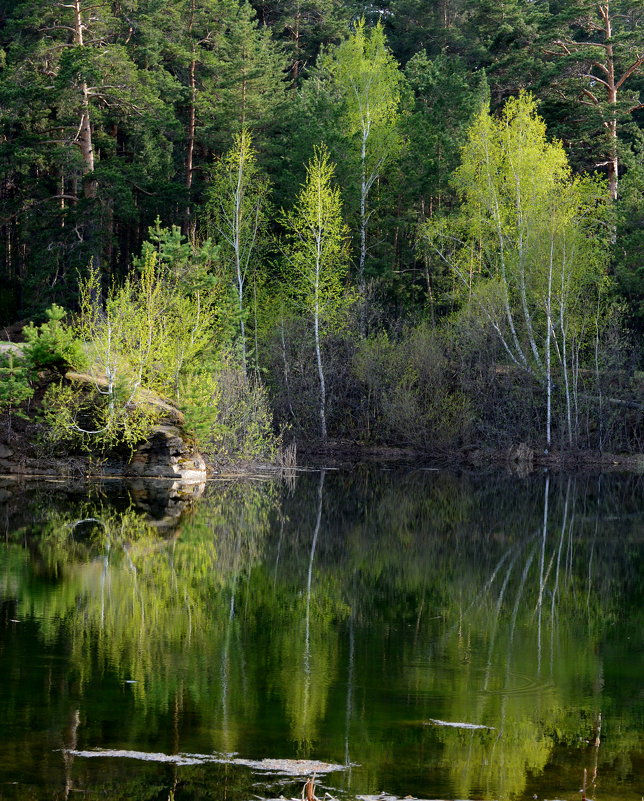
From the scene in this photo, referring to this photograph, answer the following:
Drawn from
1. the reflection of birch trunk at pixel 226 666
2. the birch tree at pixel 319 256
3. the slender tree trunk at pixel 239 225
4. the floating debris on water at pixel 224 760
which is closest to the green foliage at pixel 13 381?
the reflection of birch trunk at pixel 226 666

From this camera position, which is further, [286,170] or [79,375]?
[286,170]

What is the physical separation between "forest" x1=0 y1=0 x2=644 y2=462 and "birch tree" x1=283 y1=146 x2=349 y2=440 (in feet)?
0.39

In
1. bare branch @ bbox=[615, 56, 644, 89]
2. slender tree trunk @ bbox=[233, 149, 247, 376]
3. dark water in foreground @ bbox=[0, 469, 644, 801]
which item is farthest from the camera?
bare branch @ bbox=[615, 56, 644, 89]

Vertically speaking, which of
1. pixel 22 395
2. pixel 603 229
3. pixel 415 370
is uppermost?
pixel 603 229

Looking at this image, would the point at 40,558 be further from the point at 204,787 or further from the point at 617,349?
the point at 617,349

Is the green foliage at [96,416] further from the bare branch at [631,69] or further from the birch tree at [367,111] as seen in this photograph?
the bare branch at [631,69]

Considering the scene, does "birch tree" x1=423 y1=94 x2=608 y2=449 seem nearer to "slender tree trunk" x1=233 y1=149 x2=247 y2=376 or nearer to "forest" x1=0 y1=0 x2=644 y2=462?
"forest" x1=0 y1=0 x2=644 y2=462

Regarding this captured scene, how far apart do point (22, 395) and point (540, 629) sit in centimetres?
1733

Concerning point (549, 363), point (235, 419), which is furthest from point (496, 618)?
point (549, 363)

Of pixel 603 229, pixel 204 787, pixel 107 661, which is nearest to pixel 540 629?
pixel 107 661

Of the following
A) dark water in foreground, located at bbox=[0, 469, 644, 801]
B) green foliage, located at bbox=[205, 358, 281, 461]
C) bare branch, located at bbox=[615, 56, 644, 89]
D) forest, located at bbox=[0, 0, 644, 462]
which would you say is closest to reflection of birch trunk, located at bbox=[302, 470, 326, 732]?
dark water in foreground, located at bbox=[0, 469, 644, 801]

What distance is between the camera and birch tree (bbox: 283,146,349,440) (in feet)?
132

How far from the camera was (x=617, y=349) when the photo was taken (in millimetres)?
40719

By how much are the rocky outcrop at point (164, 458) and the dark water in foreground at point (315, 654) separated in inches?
170
